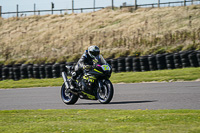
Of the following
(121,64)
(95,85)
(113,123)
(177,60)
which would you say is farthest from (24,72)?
(113,123)

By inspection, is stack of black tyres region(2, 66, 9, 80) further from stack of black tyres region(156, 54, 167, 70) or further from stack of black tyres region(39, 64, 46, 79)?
stack of black tyres region(156, 54, 167, 70)

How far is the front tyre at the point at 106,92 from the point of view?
405 inches

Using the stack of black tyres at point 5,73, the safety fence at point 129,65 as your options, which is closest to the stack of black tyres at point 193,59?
the safety fence at point 129,65

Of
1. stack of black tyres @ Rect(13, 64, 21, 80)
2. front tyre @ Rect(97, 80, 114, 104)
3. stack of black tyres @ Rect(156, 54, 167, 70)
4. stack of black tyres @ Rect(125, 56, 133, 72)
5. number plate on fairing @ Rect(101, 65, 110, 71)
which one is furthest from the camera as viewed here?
stack of black tyres @ Rect(13, 64, 21, 80)

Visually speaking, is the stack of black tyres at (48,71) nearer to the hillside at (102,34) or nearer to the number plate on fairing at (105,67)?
the hillside at (102,34)

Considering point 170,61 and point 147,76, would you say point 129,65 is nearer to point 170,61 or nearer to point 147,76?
point 170,61

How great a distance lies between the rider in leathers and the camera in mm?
10906

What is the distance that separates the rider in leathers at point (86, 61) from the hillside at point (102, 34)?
18155 mm

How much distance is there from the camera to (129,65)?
23.4 meters

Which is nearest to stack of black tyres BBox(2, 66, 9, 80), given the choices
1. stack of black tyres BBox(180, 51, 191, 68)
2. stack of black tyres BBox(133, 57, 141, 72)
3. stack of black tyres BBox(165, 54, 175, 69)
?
stack of black tyres BBox(133, 57, 141, 72)

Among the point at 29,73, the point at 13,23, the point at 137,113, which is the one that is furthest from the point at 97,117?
the point at 13,23

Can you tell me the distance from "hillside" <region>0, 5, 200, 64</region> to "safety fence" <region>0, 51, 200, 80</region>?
248 inches

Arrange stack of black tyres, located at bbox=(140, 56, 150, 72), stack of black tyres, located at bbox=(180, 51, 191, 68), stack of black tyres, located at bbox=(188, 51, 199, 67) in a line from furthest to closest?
1. stack of black tyres, located at bbox=(140, 56, 150, 72)
2. stack of black tyres, located at bbox=(180, 51, 191, 68)
3. stack of black tyres, located at bbox=(188, 51, 199, 67)

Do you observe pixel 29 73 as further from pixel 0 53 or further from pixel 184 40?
pixel 0 53
